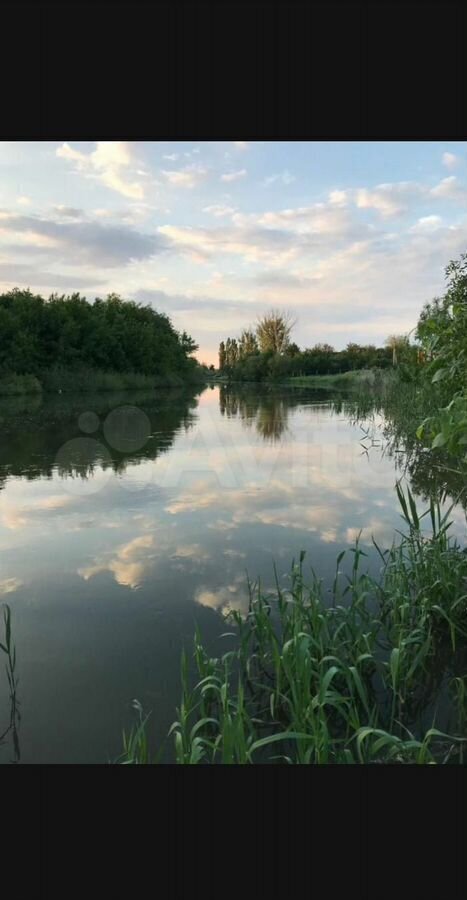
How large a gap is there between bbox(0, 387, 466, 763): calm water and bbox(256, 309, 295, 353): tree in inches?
1134

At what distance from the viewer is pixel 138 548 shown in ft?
13.8

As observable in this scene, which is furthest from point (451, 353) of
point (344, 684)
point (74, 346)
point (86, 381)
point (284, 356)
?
point (284, 356)

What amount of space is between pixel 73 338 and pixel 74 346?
0.71 meters

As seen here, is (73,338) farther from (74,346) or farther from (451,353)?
(451,353)

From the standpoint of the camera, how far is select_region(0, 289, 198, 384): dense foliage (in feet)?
84.4

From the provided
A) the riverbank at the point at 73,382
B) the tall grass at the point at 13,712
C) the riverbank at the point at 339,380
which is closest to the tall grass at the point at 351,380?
the riverbank at the point at 339,380

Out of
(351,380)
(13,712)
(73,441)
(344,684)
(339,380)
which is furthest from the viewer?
(339,380)

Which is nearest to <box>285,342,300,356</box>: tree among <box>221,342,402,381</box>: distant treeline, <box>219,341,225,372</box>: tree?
<box>221,342,402,381</box>: distant treeline

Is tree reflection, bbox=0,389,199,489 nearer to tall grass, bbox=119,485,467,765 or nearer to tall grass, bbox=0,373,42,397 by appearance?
tall grass, bbox=119,485,467,765

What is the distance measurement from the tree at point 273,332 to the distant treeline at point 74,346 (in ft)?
23.1

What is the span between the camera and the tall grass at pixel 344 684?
5.93 ft

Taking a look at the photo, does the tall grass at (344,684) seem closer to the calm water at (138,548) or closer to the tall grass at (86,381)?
the calm water at (138,548)
